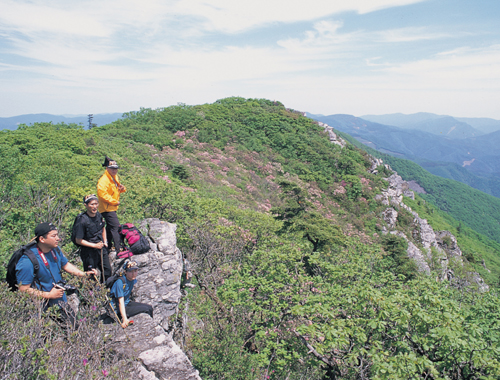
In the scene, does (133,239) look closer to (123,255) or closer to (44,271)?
(123,255)

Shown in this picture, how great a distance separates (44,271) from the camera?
376 centimetres

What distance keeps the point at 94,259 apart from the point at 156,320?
5.41 feet

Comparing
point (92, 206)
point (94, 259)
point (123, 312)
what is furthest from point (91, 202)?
point (123, 312)

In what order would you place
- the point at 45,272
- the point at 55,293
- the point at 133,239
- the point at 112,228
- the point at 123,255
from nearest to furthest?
the point at 55,293, the point at 45,272, the point at 123,255, the point at 112,228, the point at 133,239

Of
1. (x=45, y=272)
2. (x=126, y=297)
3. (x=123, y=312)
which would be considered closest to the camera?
(x=45, y=272)

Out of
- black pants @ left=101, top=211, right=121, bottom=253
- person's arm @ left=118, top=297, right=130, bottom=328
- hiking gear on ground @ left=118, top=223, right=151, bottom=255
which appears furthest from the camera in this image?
hiking gear on ground @ left=118, top=223, right=151, bottom=255

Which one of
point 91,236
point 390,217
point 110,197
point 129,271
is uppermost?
point 110,197

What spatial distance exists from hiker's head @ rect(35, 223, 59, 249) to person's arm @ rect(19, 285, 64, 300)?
550mm

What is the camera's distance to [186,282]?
8117 millimetres

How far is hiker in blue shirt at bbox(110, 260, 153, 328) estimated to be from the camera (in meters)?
4.26

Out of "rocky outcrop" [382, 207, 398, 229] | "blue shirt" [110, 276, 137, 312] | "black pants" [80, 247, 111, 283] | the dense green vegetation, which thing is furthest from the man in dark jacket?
"rocky outcrop" [382, 207, 398, 229]

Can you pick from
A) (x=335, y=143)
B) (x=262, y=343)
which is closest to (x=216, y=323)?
(x=262, y=343)

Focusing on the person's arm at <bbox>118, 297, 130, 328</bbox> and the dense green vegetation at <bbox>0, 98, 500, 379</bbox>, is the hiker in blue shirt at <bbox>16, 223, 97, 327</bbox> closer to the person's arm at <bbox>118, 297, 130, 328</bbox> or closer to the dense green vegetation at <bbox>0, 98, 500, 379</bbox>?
the person's arm at <bbox>118, 297, 130, 328</bbox>

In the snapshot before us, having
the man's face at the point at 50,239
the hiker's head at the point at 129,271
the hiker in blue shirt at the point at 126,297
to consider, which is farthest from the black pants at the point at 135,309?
the man's face at the point at 50,239
